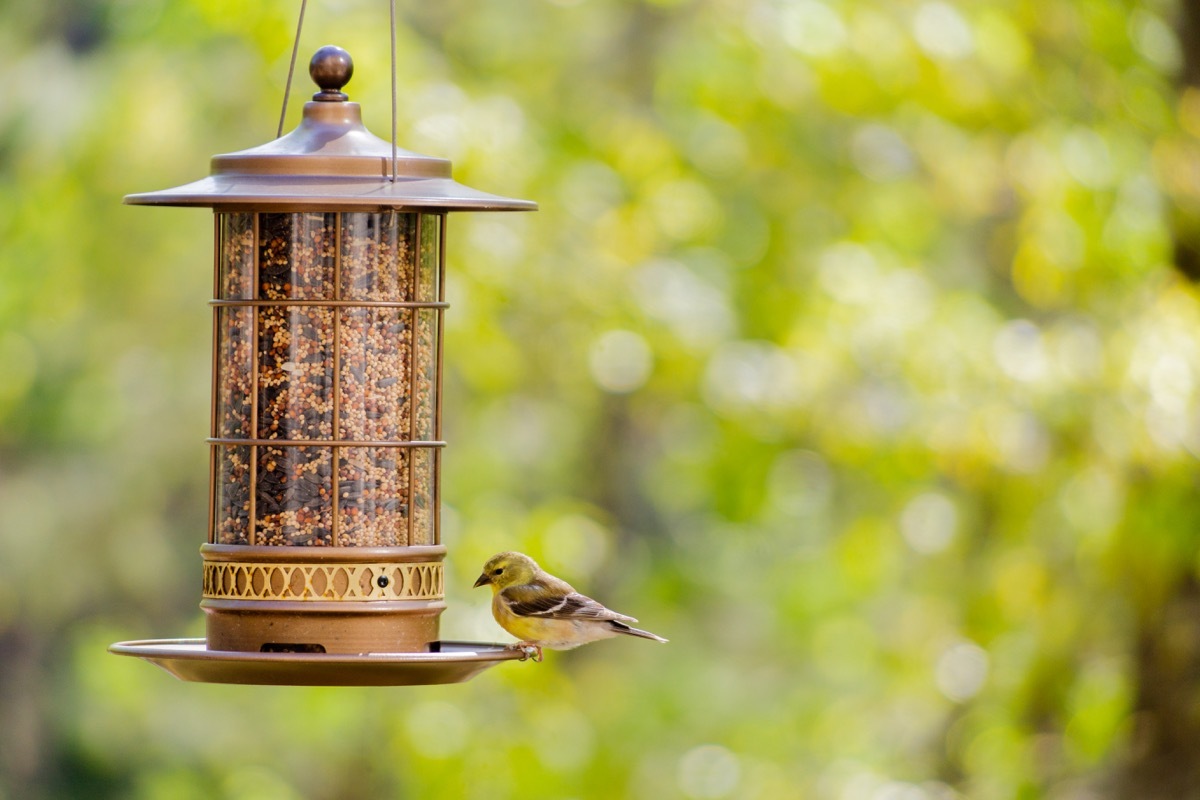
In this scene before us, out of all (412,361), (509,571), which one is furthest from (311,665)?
(509,571)

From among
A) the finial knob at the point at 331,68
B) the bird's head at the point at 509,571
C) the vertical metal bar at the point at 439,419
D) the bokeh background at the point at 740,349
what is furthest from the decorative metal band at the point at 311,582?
the bokeh background at the point at 740,349

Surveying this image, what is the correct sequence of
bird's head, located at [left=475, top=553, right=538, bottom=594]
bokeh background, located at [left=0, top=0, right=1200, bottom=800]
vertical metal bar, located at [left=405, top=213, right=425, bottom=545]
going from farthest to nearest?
bokeh background, located at [left=0, top=0, right=1200, bottom=800] → bird's head, located at [left=475, top=553, right=538, bottom=594] → vertical metal bar, located at [left=405, top=213, right=425, bottom=545]

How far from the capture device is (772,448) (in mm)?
11078

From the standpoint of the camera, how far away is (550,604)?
6641mm

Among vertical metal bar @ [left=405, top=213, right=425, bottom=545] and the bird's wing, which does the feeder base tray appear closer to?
vertical metal bar @ [left=405, top=213, right=425, bottom=545]

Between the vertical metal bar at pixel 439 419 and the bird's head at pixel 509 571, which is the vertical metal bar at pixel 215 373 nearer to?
the vertical metal bar at pixel 439 419

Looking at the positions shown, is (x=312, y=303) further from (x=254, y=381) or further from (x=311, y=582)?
(x=311, y=582)

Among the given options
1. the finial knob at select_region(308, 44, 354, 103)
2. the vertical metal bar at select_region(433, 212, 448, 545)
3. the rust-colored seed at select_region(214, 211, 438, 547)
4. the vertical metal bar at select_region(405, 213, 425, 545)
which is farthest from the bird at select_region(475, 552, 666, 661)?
the finial knob at select_region(308, 44, 354, 103)

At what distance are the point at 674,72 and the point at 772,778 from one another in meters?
5.51

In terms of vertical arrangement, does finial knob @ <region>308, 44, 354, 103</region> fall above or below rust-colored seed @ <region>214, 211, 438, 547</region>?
above

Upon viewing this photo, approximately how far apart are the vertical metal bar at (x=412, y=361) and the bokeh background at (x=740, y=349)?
397 cm

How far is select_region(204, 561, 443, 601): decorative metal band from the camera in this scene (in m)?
5.41

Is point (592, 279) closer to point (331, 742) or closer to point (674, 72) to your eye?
point (674, 72)

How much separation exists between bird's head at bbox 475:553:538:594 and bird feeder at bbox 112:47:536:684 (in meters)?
0.87
